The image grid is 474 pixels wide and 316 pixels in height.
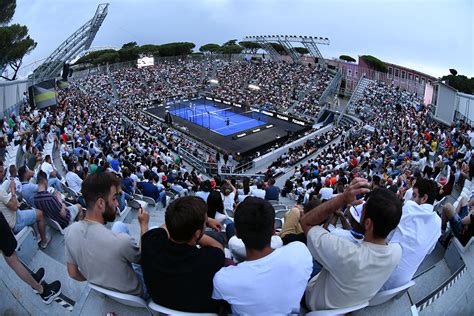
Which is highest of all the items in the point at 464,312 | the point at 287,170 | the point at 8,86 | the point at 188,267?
the point at 8,86

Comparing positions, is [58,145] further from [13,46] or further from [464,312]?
[13,46]

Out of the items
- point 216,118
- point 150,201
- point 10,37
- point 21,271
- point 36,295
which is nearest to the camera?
point 21,271

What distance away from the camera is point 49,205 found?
576cm

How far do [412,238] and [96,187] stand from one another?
3.20 meters

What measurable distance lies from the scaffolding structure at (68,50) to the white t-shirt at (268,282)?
3020cm

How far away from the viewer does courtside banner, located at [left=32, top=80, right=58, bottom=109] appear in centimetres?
2348

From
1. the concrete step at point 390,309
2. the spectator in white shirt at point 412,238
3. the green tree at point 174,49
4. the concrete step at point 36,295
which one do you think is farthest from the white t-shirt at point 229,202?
the green tree at point 174,49

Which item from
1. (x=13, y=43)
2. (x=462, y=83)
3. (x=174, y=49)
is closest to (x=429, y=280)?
(x=13, y=43)

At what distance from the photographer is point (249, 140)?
3070 cm

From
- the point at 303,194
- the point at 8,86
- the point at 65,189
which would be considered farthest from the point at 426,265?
the point at 8,86

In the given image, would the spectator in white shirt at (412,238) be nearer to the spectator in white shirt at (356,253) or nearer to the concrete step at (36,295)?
the spectator in white shirt at (356,253)

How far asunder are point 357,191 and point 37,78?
3248 cm

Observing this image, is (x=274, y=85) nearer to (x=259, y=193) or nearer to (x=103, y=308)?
(x=259, y=193)

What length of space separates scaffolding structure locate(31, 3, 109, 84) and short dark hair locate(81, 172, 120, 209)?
28.7m
